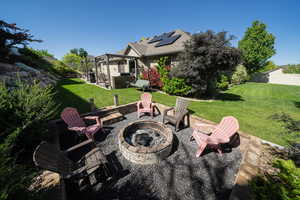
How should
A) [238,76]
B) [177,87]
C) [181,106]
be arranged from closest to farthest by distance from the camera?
[181,106] → [177,87] → [238,76]

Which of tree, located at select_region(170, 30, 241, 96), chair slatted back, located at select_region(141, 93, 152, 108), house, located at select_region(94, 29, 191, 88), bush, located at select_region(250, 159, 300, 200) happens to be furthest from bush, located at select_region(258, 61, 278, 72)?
bush, located at select_region(250, 159, 300, 200)

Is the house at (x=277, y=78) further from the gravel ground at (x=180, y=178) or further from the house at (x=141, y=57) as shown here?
the gravel ground at (x=180, y=178)

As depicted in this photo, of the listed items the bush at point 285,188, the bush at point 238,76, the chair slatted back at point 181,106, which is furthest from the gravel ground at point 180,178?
the bush at point 238,76

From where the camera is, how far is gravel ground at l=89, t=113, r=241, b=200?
2.09m

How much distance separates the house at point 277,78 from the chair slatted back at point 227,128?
27.5m

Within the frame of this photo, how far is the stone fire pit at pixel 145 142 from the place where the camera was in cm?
272

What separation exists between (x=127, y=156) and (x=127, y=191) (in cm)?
80

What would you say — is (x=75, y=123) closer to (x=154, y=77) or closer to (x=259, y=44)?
(x=154, y=77)

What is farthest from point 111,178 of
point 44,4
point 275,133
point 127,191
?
point 44,4

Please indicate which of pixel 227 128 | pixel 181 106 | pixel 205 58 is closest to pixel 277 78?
pixel 205 58

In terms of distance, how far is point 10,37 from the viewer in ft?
18.6

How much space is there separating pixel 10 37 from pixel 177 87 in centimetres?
963

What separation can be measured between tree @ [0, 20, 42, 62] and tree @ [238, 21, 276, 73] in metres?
27.7

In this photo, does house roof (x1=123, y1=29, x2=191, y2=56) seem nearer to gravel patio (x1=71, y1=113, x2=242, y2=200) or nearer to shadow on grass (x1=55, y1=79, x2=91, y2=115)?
shadow on grass (x1=55, y1=79, x2=91, y2=115)
